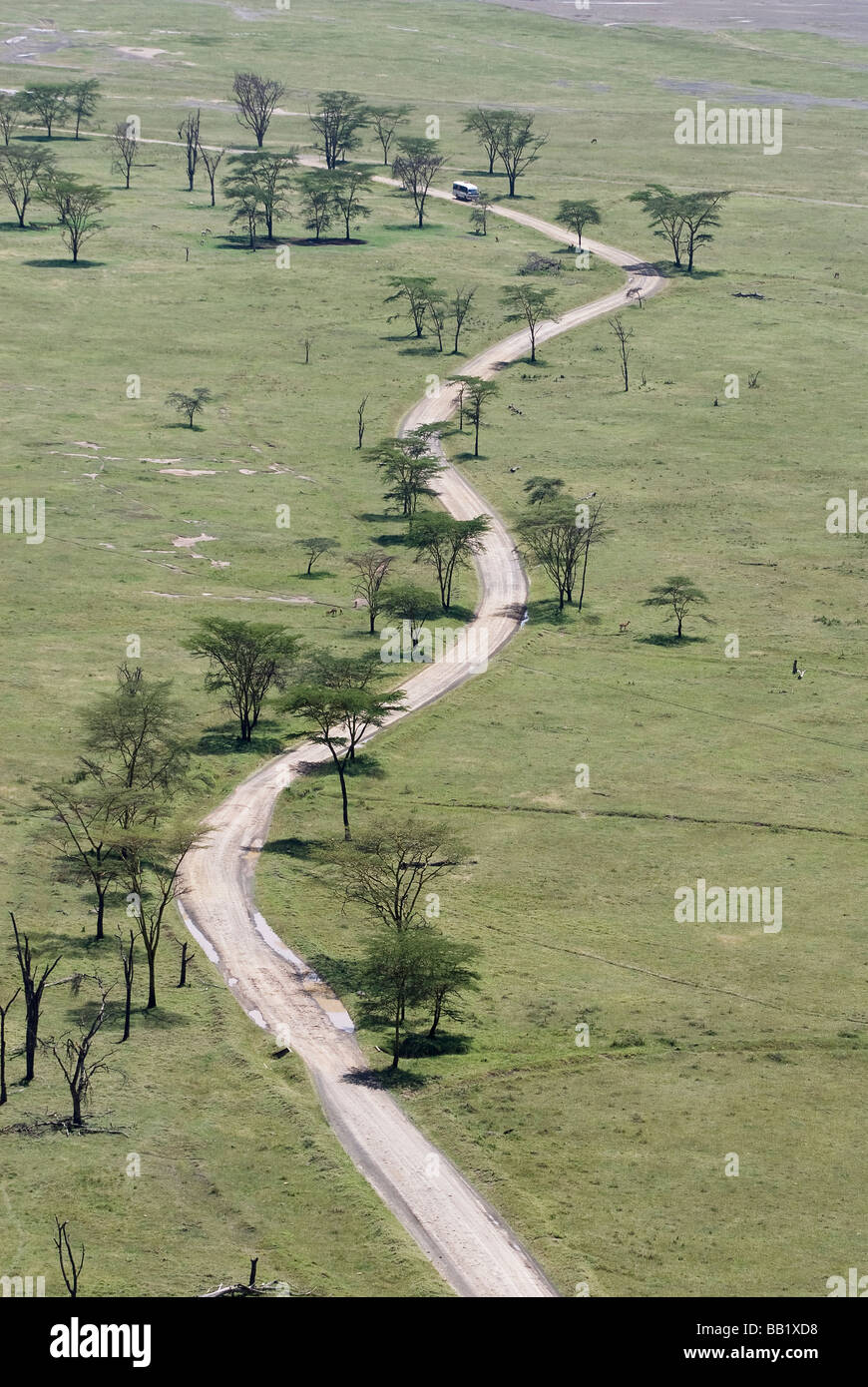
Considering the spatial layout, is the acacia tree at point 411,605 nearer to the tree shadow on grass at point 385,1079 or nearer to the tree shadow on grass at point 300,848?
the tree shadow on grass at point 300,848

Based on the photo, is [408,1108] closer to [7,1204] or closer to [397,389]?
[7,1204]

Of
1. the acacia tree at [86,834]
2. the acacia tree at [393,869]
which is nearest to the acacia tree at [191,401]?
the acacia tree at [86,834]

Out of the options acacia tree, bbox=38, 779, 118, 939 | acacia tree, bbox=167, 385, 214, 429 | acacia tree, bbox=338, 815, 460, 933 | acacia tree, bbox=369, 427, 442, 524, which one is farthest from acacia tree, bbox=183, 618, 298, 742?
acacia tree, bbox=167, 385, 214, 429

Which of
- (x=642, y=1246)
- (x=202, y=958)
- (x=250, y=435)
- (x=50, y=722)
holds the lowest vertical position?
(x=642, y=1246)

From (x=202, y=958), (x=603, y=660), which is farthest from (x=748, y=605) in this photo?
(x=202, y=958)

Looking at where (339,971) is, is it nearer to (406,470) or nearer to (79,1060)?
(79,1060)
